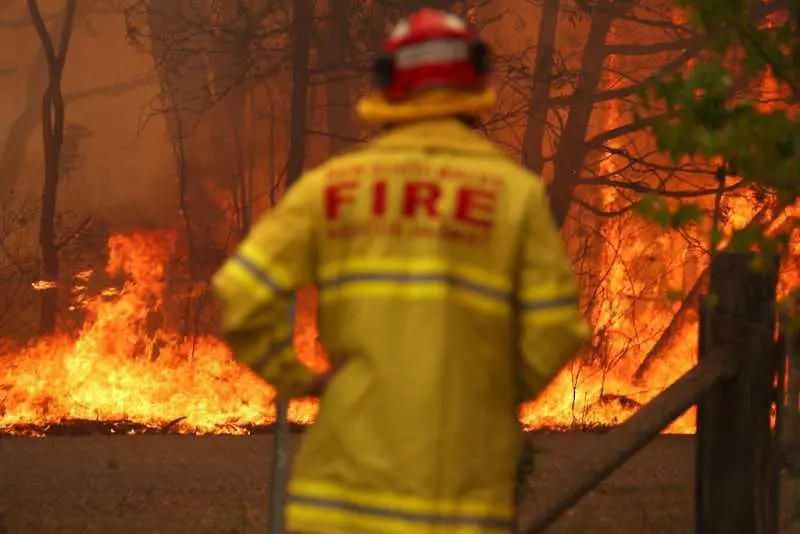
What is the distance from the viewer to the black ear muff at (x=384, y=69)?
295cm

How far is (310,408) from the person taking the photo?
35.1 feet

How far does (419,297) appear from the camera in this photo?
289 cm

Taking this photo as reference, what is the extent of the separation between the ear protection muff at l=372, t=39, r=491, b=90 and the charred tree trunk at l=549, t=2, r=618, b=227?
776 centimetres

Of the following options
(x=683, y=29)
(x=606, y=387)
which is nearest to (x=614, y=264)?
(x=606, y=387)

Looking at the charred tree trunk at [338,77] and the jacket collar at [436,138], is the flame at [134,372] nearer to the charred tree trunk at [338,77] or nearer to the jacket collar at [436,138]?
the charred tree trunk at [338,77]

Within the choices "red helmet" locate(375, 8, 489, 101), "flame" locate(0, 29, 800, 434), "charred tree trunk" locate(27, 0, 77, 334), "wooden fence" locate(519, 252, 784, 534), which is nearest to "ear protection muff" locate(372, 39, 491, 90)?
"red helmet" locate(375, 8, 489, 101)

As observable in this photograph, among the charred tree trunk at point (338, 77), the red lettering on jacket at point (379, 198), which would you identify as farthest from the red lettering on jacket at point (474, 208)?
the charred tree trunk at point (338, 77)

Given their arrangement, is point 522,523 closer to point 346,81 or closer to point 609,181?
point 609,181

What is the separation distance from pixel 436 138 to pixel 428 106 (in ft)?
0.22

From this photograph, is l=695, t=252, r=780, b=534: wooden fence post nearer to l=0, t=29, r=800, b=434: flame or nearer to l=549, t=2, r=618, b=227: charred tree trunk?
l=0, t=29, r=800, b=434: flame

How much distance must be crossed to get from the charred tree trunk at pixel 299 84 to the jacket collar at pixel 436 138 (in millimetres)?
7699

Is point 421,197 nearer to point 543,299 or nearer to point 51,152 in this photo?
point 543,299

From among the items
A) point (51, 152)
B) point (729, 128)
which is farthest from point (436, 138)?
point (51, 152)

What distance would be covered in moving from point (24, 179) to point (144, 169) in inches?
37.3
